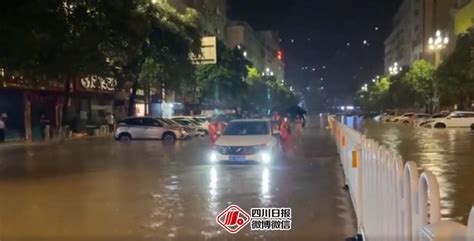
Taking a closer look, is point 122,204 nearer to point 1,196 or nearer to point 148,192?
point 148,192

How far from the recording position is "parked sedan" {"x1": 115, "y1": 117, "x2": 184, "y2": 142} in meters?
35.4

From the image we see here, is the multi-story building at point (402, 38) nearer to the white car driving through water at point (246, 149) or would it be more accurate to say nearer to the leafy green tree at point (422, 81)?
the leafy green tree at point (422, 81)

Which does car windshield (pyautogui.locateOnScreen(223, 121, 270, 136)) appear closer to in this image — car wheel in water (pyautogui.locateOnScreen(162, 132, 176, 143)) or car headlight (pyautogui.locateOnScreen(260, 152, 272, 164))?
car headlight (pyautogui.locateOnScreen(260, 152, 272, 164))

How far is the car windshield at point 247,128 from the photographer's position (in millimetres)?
19328

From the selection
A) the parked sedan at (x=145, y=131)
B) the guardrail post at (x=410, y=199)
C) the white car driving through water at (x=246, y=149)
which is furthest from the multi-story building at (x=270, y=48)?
the guardrail post at (x=410, y=199)

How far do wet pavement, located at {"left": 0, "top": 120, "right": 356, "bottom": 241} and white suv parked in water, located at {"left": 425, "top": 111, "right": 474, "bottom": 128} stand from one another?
36.7 meters

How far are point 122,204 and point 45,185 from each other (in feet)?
12.5

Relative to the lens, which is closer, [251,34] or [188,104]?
[188,104]

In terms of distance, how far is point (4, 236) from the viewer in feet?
27.3

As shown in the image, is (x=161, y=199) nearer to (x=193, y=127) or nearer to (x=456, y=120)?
(x=193, y=127)

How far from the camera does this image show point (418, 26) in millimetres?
123062

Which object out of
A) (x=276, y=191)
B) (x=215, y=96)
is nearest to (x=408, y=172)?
(x=276, y=191)

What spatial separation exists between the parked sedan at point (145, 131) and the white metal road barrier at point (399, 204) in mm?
28185

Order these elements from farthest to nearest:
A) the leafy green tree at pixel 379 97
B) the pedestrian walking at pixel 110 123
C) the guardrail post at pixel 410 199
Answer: the leafy green tree at pixel 379 97, the pedestrian walking at pixel 110 123, the guardrail post at pixel 410 199
